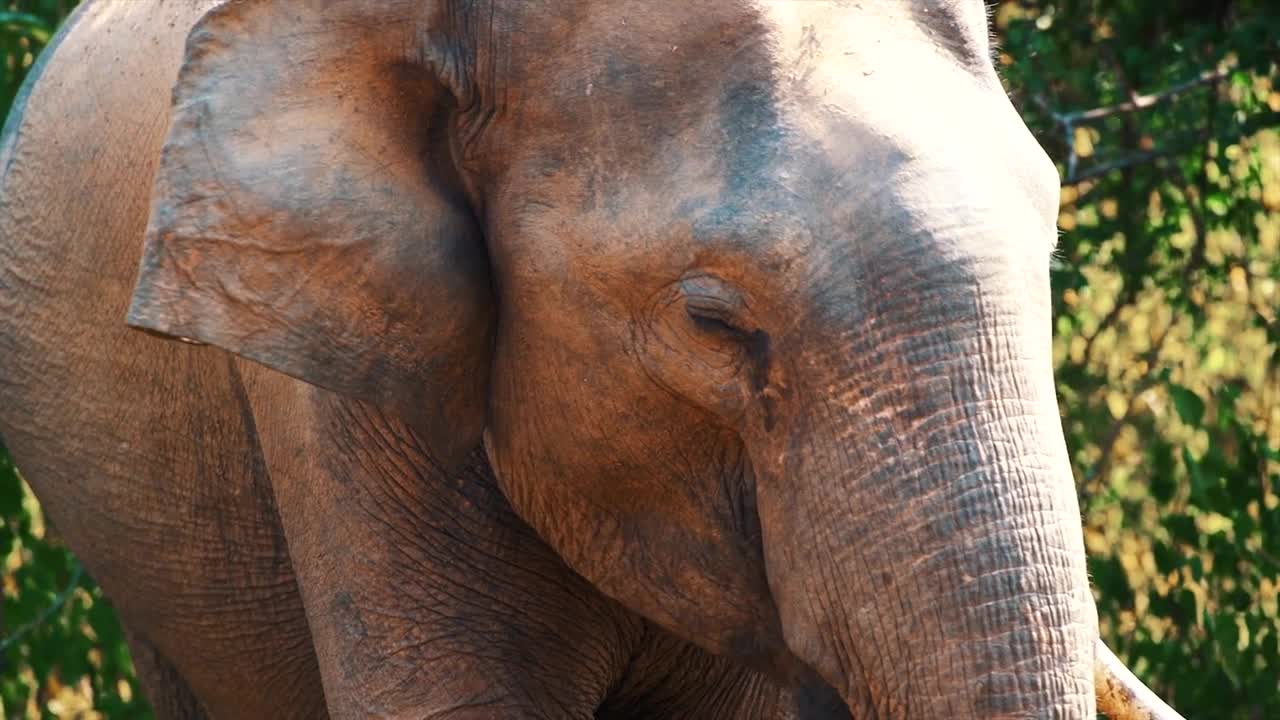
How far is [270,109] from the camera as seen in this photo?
8.36 feet

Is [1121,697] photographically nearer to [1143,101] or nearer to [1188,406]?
[1188,406]

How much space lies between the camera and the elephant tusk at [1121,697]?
2898mm

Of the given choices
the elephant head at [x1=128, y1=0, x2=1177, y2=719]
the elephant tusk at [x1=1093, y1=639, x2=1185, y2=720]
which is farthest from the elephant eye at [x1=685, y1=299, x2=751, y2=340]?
the elephant tusk at [x1=1093, y1=639, x2=1185, y2=720]

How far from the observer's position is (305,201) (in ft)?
8.32

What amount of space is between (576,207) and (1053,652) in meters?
0.67

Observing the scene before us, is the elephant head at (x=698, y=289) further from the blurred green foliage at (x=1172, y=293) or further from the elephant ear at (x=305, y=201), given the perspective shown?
the blurred green foliage at (x=1172, y=293)

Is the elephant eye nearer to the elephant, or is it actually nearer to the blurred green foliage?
the elephant

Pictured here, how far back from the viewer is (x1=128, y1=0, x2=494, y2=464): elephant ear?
254 centimetres

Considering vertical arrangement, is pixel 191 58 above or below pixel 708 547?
above

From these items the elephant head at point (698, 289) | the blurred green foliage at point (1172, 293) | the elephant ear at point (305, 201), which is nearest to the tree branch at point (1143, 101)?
the blurred green foliage at point (1172, 293)

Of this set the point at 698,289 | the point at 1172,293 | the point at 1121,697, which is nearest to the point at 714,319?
the point at 698,289

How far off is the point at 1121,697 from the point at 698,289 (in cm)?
88

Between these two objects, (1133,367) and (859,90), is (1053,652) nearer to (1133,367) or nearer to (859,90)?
(859,90)

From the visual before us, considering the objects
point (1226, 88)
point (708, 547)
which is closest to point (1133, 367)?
point (1226, 88)
